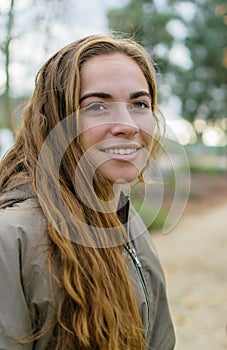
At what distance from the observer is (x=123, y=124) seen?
163cm

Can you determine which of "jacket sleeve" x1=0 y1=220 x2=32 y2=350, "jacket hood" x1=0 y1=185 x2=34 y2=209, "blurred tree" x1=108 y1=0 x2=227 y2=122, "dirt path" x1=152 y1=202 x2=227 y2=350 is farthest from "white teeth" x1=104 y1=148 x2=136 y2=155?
"blurred tree" x1=108 y1=0 x2=227 y2=122

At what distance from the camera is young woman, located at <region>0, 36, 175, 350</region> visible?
4.64 feet

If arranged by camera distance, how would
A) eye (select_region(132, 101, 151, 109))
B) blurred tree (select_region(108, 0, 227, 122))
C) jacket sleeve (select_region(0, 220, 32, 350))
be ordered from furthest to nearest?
blurred tree (select_region(108, 0, 227, 122)), eye (select_region(132, 101, 151, 109)), jacket sleeve (select_region(0, 220, 32, 350))

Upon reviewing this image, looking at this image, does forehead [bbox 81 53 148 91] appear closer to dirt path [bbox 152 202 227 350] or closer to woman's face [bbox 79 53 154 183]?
woman's face [bbox 79 53 154 183]

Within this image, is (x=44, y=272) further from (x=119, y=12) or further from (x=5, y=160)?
(x=119, y=12)

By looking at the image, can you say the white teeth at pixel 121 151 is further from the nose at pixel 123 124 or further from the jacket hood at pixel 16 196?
the jacket hood at pixel 16 196

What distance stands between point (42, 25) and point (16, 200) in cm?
694

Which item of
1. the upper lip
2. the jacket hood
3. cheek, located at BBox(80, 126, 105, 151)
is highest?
cheek, located at BBox(80, 126, 105, 151)

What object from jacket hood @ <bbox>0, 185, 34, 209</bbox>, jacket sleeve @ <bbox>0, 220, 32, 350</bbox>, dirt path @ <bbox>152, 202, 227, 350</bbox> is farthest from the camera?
dirt path @ <bbox>152, 202, 227, 350</bbox>

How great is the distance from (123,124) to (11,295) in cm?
61

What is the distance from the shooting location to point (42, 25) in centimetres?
803

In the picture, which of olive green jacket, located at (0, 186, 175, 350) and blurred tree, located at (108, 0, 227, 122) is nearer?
olive green jacket, located at (0, 186, 175, 350)

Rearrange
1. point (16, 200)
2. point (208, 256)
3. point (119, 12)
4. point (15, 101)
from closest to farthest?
point (16, 200) < point (208, 256) < point (15, 101) < point (119, 12)

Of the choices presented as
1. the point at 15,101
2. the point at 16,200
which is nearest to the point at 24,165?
the point at 16,200
